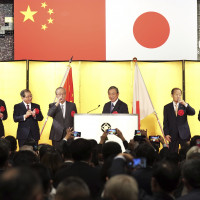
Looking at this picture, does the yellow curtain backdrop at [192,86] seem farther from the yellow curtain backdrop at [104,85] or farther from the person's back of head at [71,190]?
the person's back of head at [71,190]

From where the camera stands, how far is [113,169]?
10.6 ft

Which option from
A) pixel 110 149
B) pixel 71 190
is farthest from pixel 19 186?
pixel 110 149

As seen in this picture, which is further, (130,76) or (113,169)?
(130,76)

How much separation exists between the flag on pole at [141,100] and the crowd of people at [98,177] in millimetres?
4212

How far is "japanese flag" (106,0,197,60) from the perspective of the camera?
1048cm

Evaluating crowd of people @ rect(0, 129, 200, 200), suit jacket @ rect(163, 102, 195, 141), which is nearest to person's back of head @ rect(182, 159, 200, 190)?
crowd of people @ rect(0, 129, 200, 200)

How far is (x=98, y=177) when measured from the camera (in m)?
3.50

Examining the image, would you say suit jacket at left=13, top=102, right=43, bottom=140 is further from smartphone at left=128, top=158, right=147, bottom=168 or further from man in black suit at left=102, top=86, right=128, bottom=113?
smartphone at left=128, top=158, right=147, bottom=168

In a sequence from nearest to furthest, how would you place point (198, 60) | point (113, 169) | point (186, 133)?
point (113, 169) → point (186, 133) → point (198, 60)

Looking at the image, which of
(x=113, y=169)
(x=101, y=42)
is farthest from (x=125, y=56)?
(x=113, y=169)

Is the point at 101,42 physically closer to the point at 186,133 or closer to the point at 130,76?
the point at 130,76

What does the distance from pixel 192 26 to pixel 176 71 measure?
4.41ft

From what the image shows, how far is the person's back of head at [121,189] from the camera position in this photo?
2330mm

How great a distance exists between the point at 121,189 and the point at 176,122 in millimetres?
6512
